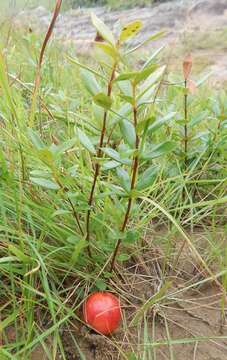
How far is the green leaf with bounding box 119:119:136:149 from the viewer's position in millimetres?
696

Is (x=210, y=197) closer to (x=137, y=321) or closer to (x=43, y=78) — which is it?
(x=137, y=321)

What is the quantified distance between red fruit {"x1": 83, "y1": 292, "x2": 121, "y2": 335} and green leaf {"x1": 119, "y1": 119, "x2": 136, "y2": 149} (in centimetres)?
26

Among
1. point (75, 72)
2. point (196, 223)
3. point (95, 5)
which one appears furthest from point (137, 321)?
point (95, 5)

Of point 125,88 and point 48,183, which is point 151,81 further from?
point 48,183

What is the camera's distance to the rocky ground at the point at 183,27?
3.57 meters

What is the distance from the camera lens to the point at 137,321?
769 millimetres

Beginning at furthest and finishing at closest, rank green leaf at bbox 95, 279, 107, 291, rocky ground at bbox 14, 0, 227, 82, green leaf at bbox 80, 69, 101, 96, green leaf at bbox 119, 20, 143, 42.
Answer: rocky ground at bbox 14, 0, 227, 82 → green leaf at bbox 95, 279, 107, 291 → green leaf at bbox 80, 69, 101, 96 → green leaf at bbox 119, 20, 143, 42

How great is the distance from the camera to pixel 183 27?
487cm

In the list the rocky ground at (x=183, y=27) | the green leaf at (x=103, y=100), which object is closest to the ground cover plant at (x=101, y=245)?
the green leaf at (x=103, y=100)

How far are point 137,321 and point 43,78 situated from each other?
3.49 feet

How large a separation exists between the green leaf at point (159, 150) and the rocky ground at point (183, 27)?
2.43m

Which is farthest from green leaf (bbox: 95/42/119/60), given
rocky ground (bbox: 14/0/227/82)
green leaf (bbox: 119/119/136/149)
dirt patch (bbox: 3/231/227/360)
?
rocky ground (bbox: 14/0/227/82)

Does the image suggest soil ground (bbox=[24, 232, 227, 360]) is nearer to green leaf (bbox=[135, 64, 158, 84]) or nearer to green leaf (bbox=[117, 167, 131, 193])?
green leaf (bbox=[117, 167, 131, 193])

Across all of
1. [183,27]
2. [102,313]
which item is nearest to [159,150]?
[102,313]
